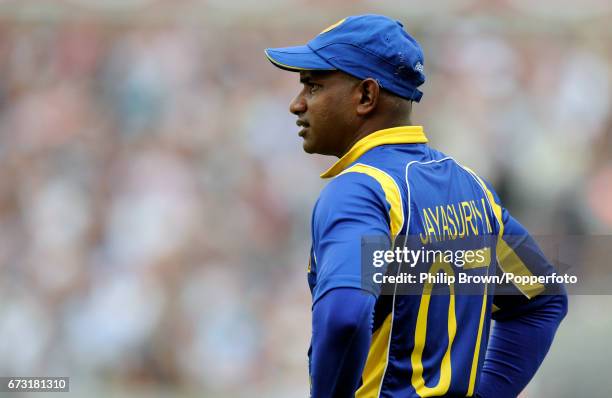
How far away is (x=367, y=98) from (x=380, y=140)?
109 millimetres

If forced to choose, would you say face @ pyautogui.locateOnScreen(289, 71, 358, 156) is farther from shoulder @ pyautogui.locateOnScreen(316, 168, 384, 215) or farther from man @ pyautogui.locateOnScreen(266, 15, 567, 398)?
shoulder @ pyautogui.locateOnScreen(316, 168, 384, 215)

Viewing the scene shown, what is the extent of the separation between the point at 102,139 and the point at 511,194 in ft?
8.42

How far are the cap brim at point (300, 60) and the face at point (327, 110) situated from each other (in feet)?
0.10

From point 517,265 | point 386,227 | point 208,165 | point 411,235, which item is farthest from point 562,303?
point 208,165

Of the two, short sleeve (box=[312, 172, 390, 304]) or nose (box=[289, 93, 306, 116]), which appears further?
nose (box=[289, 93, 306, 116])

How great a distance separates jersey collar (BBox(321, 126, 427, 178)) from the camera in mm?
2361

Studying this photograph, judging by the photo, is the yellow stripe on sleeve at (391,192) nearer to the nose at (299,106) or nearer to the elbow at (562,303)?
the nose at (299,106)

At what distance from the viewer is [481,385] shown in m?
2.68

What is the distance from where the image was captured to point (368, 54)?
7.81 feet

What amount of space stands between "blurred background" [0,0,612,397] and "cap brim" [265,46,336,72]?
3.79 meters

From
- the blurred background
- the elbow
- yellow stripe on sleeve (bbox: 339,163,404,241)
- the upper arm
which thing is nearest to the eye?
yellow stripe on sleeve (bbox: 339,163,404,241)

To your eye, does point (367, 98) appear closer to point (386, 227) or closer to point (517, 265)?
point (386, 227)

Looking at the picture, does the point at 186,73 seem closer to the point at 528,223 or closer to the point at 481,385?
the point at 528,223

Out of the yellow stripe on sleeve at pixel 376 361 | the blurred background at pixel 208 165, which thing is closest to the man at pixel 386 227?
the yellow stripe on sleeve at pixel 376 361
